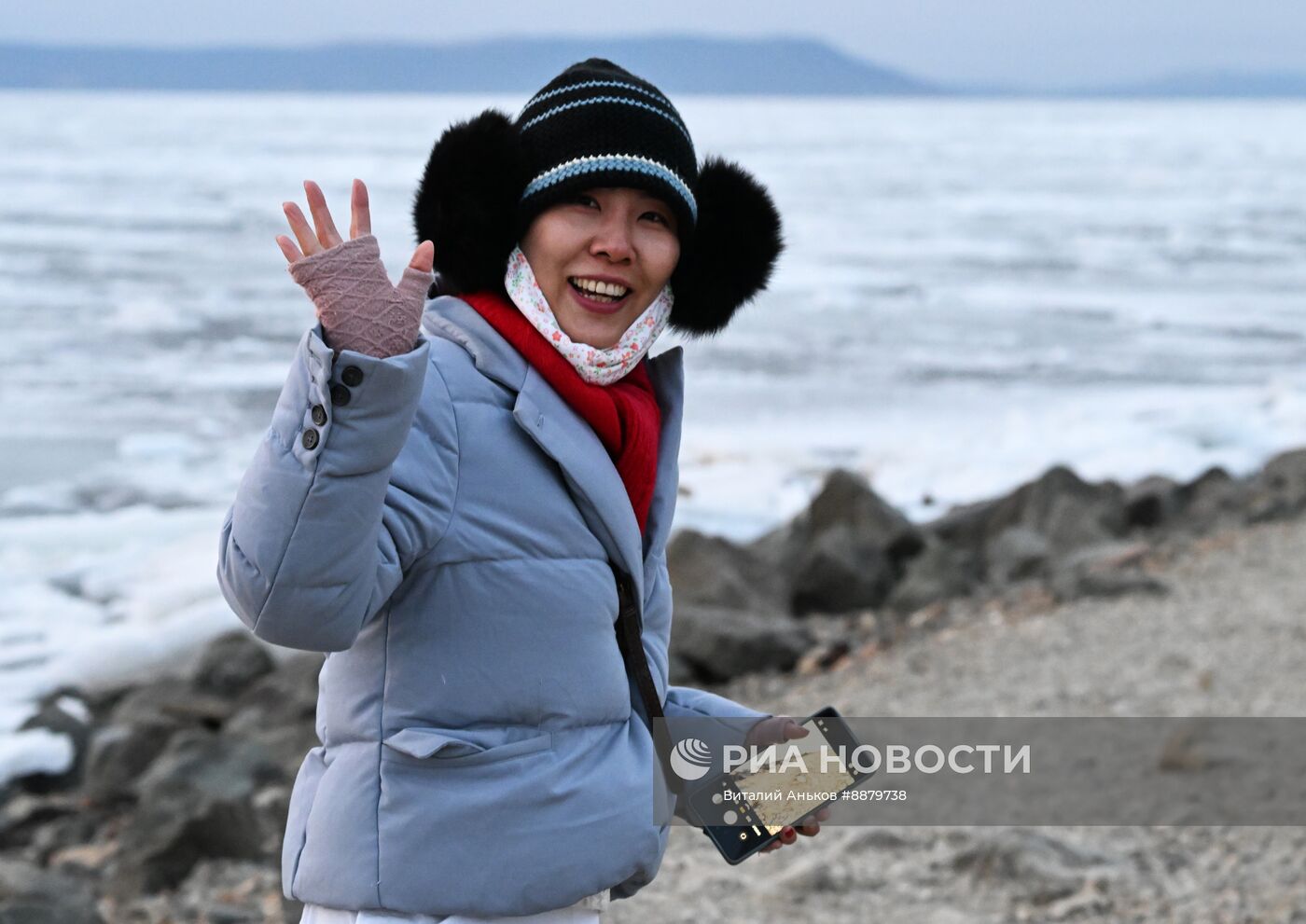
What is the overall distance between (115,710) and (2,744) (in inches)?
22.1

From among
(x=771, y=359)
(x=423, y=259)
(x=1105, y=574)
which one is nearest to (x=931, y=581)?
(x=1105, y=574)

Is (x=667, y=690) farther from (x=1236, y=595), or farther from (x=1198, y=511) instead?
(x=1198, y=511)

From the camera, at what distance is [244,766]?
5230 millimetres

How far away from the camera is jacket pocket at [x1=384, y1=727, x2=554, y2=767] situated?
1770 millimetres

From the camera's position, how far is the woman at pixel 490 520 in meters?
1.64

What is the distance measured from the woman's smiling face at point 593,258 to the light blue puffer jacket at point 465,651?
11cm

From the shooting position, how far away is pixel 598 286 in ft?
6.55

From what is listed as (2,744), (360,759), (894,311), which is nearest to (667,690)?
(360,759)

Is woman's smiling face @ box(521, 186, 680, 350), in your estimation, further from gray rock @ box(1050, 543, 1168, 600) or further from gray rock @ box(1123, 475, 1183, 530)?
gray rock @ box(1123, 475, 1183, 530)

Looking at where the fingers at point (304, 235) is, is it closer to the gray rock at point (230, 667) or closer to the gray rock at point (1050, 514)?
the gray rock at point (230, 667)

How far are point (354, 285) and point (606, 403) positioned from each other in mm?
412

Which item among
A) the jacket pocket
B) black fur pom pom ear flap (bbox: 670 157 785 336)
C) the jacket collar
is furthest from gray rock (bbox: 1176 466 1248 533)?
the jacket pocket

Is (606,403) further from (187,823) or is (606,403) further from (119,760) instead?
(119,760)

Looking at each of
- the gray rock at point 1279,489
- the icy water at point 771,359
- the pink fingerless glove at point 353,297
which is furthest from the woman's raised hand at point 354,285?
the gray rock at point 1279,489
